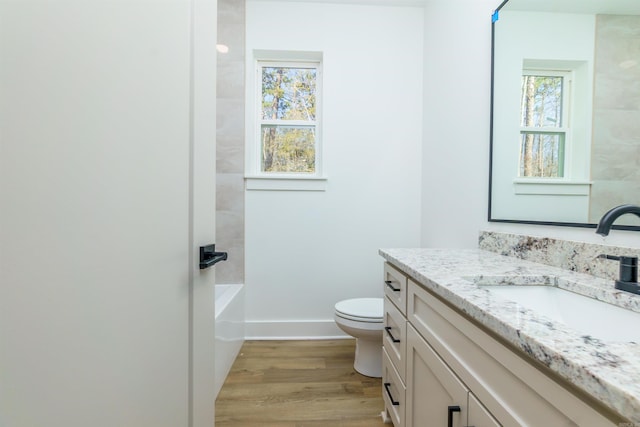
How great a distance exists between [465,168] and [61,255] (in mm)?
1851

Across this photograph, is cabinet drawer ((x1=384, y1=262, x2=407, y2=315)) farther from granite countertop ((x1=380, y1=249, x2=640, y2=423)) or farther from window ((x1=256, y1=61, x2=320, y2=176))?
window ((x1=256, y1=61, x2=320, y2=176))

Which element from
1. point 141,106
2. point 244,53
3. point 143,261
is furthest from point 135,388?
point 244,53

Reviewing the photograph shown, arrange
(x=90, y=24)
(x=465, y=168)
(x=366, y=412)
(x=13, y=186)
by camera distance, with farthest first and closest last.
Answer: (x=465, y=168) < (x=366, y=412) < (x=90, y=24) < (x=13, y=186)

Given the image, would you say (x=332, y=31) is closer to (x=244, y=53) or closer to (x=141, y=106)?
(x=244, y=53)

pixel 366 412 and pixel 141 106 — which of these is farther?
pixel 366 412

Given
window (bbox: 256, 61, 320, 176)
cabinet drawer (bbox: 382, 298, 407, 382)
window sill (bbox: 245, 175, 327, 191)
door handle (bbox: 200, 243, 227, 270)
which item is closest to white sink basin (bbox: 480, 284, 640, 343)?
cabinet drawer (bbox: 382, 298, 407, 382)

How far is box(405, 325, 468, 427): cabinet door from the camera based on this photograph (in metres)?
0.71

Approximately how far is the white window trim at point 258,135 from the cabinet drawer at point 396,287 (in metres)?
1.06

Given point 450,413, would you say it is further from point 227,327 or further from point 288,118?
point 288,118

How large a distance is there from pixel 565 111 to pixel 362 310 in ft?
4.57

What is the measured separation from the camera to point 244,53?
7.27 feet

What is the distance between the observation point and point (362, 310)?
1.78 metres

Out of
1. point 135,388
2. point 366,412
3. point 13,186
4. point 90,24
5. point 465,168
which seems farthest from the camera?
point 465,168

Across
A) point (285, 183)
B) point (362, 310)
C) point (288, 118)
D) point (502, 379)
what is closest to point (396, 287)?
point (362, 310)
